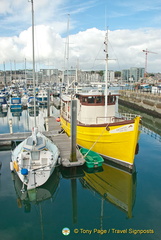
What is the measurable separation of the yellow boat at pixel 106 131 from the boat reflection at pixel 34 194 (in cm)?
397

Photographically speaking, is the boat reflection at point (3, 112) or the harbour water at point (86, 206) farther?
the boat reflection at point (3, 112)

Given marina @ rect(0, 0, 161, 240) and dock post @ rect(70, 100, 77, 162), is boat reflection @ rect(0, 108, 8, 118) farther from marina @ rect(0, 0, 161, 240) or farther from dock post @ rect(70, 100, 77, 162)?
dock post @ rect(70, 100, 77, 162)

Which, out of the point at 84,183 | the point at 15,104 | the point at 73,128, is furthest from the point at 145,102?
the point at 84,183

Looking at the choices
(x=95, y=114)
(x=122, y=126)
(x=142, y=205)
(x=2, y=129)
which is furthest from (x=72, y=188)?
(x=2, y=129)

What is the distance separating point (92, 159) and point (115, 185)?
2.46m

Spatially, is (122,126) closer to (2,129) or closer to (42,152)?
(42,152)

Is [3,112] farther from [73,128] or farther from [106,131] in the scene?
[106,131]

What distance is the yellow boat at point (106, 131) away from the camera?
505 inches

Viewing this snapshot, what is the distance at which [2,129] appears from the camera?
2530 cm

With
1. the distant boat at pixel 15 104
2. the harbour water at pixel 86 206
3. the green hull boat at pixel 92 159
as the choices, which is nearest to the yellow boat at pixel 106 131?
the green hull boat at pixel 92 159

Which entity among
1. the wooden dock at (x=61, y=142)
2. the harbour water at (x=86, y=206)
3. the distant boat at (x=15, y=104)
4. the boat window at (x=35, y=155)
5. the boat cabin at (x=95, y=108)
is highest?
the boat cabin at (x=95, y=108)

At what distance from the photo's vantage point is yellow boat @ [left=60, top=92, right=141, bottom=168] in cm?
1282

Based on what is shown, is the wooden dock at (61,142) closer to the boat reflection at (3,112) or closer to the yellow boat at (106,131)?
the yellow boat at (106,131)

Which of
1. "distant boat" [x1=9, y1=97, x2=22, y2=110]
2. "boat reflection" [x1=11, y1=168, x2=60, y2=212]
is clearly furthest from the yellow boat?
"distant boat" [x1=9, y1=97, x2=22, y2=110]
